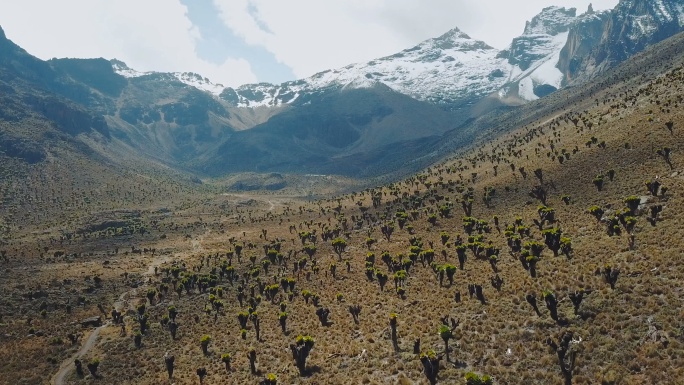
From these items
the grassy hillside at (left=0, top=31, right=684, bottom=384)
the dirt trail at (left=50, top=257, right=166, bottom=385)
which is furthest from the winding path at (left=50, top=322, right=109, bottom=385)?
the grassy hillside at (left=0, top=31, right=684, bottom=384)

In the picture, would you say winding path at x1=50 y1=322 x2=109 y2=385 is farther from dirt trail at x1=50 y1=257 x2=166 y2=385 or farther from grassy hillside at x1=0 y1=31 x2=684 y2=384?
Result: grassy hillside at x1=0 y1=31 x2=684 y2=384

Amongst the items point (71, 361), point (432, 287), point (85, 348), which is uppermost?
point (432, 287)

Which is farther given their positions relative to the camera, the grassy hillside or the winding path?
the winding path

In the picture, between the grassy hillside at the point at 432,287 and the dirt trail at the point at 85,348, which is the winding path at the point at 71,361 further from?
the grassy hillside at the point at 432,287

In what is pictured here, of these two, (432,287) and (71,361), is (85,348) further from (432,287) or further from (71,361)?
(432,287)

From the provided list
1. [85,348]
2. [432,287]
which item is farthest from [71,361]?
[432,287]

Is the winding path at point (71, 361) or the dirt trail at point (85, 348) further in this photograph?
the dirt trail at point (85, 348)

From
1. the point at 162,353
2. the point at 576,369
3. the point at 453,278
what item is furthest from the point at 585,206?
the point at 162,353

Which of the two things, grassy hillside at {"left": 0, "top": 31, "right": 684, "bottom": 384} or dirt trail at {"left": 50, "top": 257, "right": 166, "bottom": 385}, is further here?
dirt trail at {"left": 50, "top": 257, "right": 166, "bottom": 385}

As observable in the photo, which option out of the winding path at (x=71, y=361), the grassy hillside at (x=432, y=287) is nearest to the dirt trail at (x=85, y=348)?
the winding path at (x=71, y=361)

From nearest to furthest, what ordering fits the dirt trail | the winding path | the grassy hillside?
the grassy hillside < the winding path < the dirt trail

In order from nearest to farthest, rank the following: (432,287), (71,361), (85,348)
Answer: (432,287) < (71,361) < (85,348)

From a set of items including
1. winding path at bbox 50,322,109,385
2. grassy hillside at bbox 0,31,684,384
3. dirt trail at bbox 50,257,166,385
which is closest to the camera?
grassy hillside at bbox 0,31,684,384

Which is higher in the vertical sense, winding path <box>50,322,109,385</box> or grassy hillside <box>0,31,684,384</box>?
grassy hillside <box>0,31,684,384</box>
